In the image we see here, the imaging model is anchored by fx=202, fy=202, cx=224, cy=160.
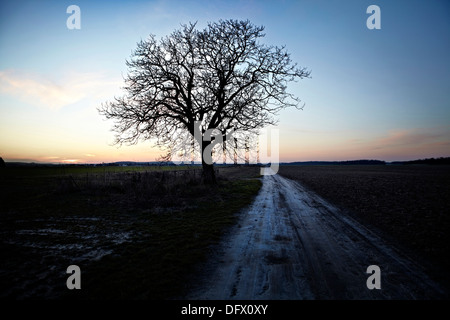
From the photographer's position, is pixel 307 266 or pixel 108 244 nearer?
pixel 307 266

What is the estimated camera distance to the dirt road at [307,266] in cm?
334

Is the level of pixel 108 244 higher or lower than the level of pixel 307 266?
lower

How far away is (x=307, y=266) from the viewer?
4246mm

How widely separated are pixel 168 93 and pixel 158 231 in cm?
1264

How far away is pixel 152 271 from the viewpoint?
161 inches

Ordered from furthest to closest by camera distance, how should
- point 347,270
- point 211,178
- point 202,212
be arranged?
point 211,178 → point 202,212 → point 347,270

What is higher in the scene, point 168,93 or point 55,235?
point 168,93

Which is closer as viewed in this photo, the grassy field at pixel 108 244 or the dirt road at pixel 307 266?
the dirt road at pixel 307 266

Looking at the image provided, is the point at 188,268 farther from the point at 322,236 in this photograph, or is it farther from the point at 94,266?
the point at 322,236

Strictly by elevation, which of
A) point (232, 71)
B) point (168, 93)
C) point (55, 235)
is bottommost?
point (55, 235)

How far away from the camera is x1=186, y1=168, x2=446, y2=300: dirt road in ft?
11.0

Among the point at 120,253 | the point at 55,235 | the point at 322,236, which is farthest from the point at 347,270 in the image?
the point at 55,235

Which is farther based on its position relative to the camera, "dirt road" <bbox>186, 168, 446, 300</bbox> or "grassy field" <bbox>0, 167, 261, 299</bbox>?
"grassy field" <bbox>0, 167, 261, 299</bbox>

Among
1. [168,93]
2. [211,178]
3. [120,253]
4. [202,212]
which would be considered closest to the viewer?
[120,253]
